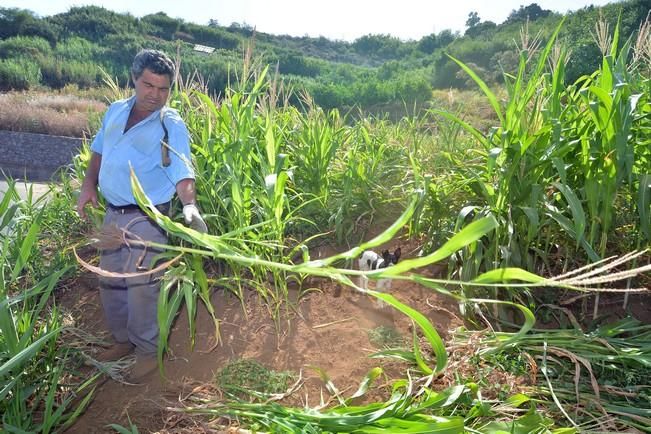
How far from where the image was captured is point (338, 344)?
1.97 m

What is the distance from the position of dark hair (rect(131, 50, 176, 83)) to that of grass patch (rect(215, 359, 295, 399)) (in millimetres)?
1264

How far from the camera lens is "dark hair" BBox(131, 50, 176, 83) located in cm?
204

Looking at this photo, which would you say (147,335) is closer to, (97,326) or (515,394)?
(97,326)

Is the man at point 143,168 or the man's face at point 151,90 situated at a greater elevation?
the man's face at point 151,90

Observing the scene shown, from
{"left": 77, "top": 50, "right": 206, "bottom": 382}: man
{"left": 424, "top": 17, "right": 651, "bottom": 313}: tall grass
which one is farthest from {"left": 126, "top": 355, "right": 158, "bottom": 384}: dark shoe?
{"left": 424, "top": 17, "right": 651, "bottom": 313}: tall grass

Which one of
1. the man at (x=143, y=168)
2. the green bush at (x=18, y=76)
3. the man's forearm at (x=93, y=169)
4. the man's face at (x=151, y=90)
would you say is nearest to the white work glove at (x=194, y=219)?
the man at (x=143, y=168)

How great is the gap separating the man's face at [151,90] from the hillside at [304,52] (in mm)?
8960

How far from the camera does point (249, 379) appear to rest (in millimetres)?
1803

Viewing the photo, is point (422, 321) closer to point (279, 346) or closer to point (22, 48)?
point (279, 346)

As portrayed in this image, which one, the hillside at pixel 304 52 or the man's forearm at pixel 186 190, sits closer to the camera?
the man's forearm at pixel 186 190

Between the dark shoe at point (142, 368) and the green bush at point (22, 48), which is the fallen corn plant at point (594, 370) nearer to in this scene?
the dark shoe at point (142, 368)

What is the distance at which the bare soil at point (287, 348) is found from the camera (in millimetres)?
1701

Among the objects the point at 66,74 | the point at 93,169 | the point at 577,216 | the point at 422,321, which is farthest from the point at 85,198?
the point at 66,74

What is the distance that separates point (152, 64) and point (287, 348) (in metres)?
1.33
